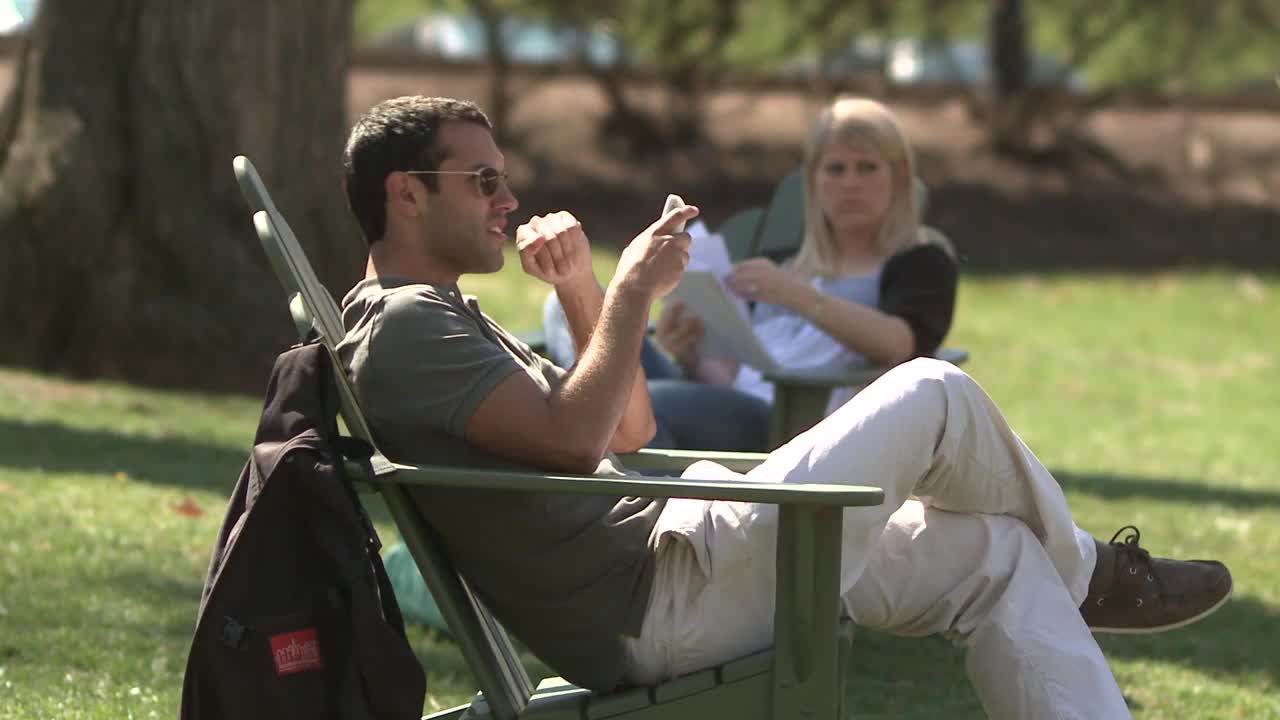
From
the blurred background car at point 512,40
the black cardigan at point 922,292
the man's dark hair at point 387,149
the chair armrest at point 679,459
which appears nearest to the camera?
the man's dark hair at point 387,149

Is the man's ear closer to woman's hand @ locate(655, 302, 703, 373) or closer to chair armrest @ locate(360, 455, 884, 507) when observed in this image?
chair armrest @ locate(360, 455, 884, 507)

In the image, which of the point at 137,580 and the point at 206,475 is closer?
the point at 137,580

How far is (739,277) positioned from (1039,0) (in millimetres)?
16100

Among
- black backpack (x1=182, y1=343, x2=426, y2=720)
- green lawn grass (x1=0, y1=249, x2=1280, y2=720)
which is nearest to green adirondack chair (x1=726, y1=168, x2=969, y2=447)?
green lawn grass (x1=0, y1=249, x2=1280, y2=720)

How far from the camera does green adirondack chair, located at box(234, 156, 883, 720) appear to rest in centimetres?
292

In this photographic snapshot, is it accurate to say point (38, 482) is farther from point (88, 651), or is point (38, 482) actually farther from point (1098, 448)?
point (1098, 448)

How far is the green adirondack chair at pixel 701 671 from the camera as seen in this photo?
2.92 metres

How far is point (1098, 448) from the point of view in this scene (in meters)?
10.3

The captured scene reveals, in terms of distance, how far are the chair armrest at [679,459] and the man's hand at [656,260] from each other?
0.61 m

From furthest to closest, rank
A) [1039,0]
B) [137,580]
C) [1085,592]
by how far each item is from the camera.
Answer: [1039,0], [137,580], [1085,592]

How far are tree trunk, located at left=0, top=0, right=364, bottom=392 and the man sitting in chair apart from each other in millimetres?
5670

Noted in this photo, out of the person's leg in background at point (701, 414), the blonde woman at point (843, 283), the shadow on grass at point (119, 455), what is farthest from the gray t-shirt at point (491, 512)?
the shadow on grass at point (119, 455)

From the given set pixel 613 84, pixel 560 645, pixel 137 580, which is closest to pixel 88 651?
pixel 137 580

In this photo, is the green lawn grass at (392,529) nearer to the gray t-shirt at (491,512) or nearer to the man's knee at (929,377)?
the gray t-shirt at (491,512)
